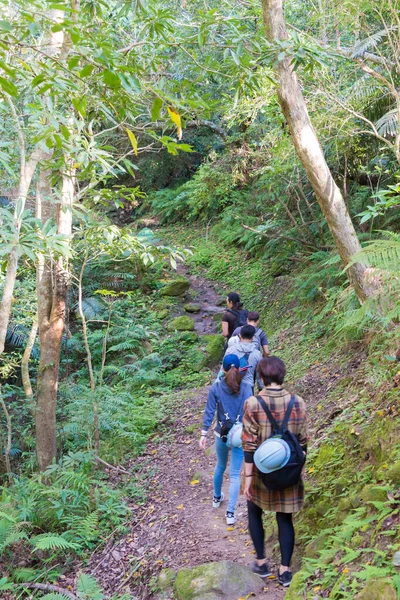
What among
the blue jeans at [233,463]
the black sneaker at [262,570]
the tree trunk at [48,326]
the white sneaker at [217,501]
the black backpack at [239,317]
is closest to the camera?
the black sneaker at [262,570]

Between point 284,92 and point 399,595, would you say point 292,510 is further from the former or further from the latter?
point 284,92

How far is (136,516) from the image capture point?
19.3 ft

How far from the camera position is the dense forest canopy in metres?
4.00

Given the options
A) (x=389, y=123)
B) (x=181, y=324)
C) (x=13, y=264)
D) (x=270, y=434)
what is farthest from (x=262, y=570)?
(x=181, y=324)

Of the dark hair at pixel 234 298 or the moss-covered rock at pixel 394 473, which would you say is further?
the dark hair at pixel 234 298

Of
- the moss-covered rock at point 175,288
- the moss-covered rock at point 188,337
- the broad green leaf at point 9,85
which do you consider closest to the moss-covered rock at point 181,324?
the moss-covered rock at point 188,337

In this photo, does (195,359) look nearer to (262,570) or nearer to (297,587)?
(262,570)

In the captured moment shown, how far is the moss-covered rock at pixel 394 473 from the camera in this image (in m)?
3.33

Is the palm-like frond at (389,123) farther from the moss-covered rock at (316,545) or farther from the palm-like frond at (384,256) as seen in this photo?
the moss-covered rock at (316,545)

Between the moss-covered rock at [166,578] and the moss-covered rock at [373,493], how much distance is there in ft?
6.02

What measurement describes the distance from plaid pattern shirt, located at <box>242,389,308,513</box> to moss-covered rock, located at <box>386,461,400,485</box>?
0.60 meters

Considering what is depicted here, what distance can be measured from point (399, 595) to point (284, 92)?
5264mm

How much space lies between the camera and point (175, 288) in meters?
15.2

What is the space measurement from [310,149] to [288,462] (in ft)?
13.3
